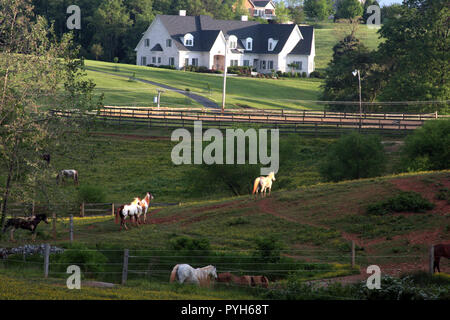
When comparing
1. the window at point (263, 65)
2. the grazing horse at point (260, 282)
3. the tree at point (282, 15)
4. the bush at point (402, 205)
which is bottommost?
the grazing horse at point (260, 282)

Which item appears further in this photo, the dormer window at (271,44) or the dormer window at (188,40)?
the dormer window at (271,44)

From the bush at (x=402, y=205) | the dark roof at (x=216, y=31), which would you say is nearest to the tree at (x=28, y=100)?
the bush at (x=402, y=205)

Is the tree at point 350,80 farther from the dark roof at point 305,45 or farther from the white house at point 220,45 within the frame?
the dark roof at point 305,45

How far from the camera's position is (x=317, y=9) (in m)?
165

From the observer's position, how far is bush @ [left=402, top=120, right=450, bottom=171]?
39.5 metres

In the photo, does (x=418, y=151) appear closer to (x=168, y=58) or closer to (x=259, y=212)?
(x=259, y=212)

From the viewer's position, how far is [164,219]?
103 ft

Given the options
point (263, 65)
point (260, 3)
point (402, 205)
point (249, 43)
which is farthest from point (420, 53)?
point (260, 3)

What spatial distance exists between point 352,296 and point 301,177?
1181 inches

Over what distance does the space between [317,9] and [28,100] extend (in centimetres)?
14748

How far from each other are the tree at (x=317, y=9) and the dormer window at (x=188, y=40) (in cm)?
6656

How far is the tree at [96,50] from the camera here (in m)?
109

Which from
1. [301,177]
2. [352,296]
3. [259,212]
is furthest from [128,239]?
[301,177]

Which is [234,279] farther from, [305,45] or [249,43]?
[305,45]
